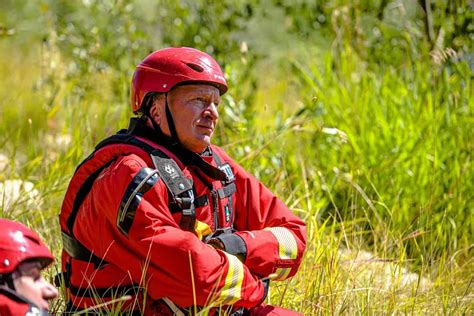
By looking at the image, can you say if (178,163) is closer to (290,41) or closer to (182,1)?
(182,1)

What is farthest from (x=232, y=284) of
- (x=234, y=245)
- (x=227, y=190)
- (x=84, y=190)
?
(x=84, y=190)

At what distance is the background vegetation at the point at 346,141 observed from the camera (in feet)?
14.0

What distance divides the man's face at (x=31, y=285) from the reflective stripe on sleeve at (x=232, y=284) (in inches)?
26.1

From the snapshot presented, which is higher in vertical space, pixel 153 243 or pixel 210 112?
pixel 210 112

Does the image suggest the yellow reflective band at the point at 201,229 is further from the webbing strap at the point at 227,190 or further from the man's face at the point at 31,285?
the man's face at the point at 31,285

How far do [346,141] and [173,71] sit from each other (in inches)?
56.5

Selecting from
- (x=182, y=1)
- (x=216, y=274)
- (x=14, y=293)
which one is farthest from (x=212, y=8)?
(x=14, y=293)

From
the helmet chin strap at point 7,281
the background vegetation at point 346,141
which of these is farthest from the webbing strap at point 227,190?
the helmet chin strap at point 7,281

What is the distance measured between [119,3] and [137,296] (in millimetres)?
4010

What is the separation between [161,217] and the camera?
3.15 meters

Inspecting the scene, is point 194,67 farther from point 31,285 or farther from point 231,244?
point 31,285

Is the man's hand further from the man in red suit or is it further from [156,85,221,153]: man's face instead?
[156,85,221,153]: man's face

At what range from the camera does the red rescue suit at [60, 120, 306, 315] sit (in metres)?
3.12

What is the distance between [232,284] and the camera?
3201mm
